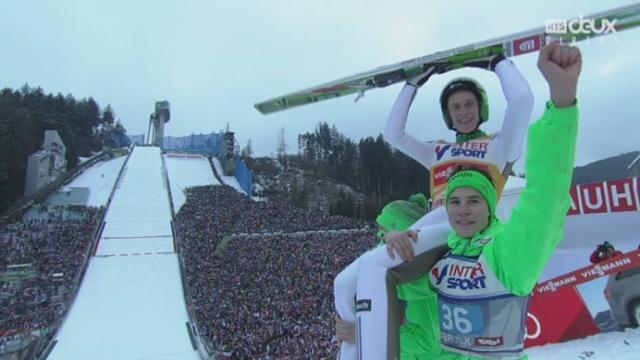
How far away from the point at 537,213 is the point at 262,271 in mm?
22167

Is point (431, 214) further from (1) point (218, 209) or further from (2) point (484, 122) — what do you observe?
(1) point (218, 209)

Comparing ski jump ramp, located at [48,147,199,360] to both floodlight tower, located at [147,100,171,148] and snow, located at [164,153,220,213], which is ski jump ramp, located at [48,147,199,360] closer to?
snow, located at [164,153,220,213]

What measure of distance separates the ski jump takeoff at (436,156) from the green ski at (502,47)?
0.20 feet

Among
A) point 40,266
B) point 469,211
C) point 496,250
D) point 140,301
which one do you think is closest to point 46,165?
point 40,266

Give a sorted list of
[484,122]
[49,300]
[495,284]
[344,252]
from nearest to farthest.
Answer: [495,284] < [484,122] < [49,300] < [344,252]

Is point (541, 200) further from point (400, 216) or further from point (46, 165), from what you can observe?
point (46, 165)

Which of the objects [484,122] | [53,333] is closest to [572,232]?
[484,122]

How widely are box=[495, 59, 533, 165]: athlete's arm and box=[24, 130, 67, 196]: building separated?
157 ft

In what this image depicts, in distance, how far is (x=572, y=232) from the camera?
8.57 m

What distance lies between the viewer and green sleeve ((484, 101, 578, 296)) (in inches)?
54.4

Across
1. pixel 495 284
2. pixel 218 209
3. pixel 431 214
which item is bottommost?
pixel 218 209

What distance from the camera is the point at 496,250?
5.58ft

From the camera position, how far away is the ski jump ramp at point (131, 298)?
1533cm

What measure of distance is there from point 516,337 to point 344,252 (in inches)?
950
